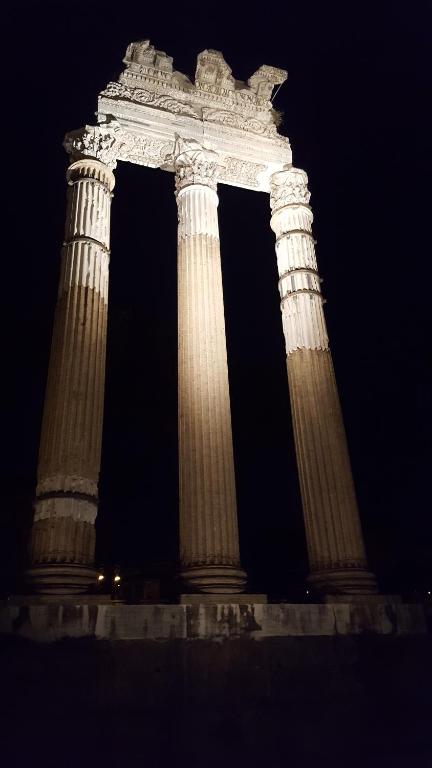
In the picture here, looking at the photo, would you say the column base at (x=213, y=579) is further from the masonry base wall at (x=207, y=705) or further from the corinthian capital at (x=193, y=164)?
the corinthian capital at (x=193, y=164)

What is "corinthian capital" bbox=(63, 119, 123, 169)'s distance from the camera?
1688cm

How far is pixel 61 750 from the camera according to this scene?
871 centimetres

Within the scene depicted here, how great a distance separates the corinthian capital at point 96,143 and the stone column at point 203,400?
223 cm

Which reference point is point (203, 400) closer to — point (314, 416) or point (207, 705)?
point (314, 416)

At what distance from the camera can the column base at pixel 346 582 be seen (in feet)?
45.0

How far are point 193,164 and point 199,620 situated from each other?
46.0 feet

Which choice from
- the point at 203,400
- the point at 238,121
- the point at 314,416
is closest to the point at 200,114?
the point at 238,121

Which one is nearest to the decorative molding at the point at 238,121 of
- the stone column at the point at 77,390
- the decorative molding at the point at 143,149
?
the decorative molding at the point at 143,149

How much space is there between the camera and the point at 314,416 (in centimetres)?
1608

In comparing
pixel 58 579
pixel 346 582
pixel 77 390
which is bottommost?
pixel 58 579

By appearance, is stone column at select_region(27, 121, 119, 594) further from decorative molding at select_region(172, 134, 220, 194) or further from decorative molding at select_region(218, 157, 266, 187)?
decorative molding at select_region(218, 157, 266, 187)

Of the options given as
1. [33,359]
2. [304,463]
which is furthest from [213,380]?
[33,359]

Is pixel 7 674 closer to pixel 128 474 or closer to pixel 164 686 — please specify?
pixel 164 686

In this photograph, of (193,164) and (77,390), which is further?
(193,164)
